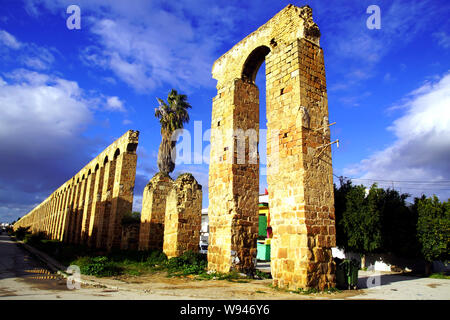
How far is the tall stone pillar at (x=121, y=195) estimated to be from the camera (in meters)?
17.7

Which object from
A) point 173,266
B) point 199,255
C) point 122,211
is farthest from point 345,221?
point 122,211

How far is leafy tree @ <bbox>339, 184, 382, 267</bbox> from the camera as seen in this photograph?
1604cm

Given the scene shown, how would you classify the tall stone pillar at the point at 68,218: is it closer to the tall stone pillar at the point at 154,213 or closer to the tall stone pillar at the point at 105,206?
the tall stone pillar at the point at 105,206

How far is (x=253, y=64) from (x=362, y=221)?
1091cm

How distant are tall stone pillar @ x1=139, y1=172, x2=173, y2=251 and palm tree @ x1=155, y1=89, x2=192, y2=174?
4.34 metres

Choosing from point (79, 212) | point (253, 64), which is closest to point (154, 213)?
point (253, 64)

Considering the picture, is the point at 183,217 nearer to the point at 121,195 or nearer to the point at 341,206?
the point at 121,195

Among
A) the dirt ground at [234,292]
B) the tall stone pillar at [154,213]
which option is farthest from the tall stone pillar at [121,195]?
the dirt ground at [234,292]

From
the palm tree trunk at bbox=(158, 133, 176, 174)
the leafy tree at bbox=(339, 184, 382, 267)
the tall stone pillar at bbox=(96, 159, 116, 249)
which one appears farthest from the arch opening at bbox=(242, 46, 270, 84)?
the tall stone pillar at bbox=(96, 159, 116, 249)

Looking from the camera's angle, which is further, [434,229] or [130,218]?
[130,218]

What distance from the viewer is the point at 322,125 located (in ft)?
26.2

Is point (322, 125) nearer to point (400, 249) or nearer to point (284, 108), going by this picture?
point (284, 108)

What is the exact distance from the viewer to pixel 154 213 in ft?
48.3
